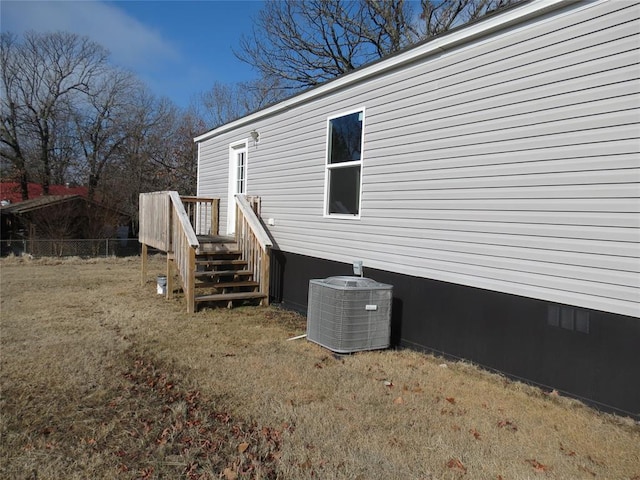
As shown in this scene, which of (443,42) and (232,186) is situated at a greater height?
(443,42)

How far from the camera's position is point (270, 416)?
136 inches

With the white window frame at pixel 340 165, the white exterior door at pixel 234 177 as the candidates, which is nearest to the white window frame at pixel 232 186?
→ the white exterior door at pixel 234 177

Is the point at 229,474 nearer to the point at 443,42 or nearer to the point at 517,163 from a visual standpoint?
the point at 517,163

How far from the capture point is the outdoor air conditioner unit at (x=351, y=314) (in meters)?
4.98

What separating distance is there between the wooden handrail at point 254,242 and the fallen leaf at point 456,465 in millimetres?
5071

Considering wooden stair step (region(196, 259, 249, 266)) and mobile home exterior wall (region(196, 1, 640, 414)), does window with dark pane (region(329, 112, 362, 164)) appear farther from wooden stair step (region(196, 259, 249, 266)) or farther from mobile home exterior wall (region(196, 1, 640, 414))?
wooden stair step (region(196, 259, 249, 266))

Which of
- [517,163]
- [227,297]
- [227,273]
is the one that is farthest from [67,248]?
[517,163]

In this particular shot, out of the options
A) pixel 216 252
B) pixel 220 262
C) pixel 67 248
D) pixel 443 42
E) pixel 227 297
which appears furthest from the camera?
pixel 67 248

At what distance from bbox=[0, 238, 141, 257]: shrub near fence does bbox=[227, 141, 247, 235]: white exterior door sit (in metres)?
9.77

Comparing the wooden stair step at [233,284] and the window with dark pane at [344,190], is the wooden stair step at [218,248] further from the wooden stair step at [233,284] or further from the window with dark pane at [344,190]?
the window with dark pane at [344,190]

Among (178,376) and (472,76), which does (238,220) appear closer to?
(178,376)

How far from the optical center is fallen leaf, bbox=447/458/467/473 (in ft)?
9.04

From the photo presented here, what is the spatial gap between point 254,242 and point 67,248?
1246 centimetres

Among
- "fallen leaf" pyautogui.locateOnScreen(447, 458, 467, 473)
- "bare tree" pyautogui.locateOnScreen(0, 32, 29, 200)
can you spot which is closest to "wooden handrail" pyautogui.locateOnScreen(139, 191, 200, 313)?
"fallen leaf" pyautogui.locateOnScreen(447, 458, 467, 473)
